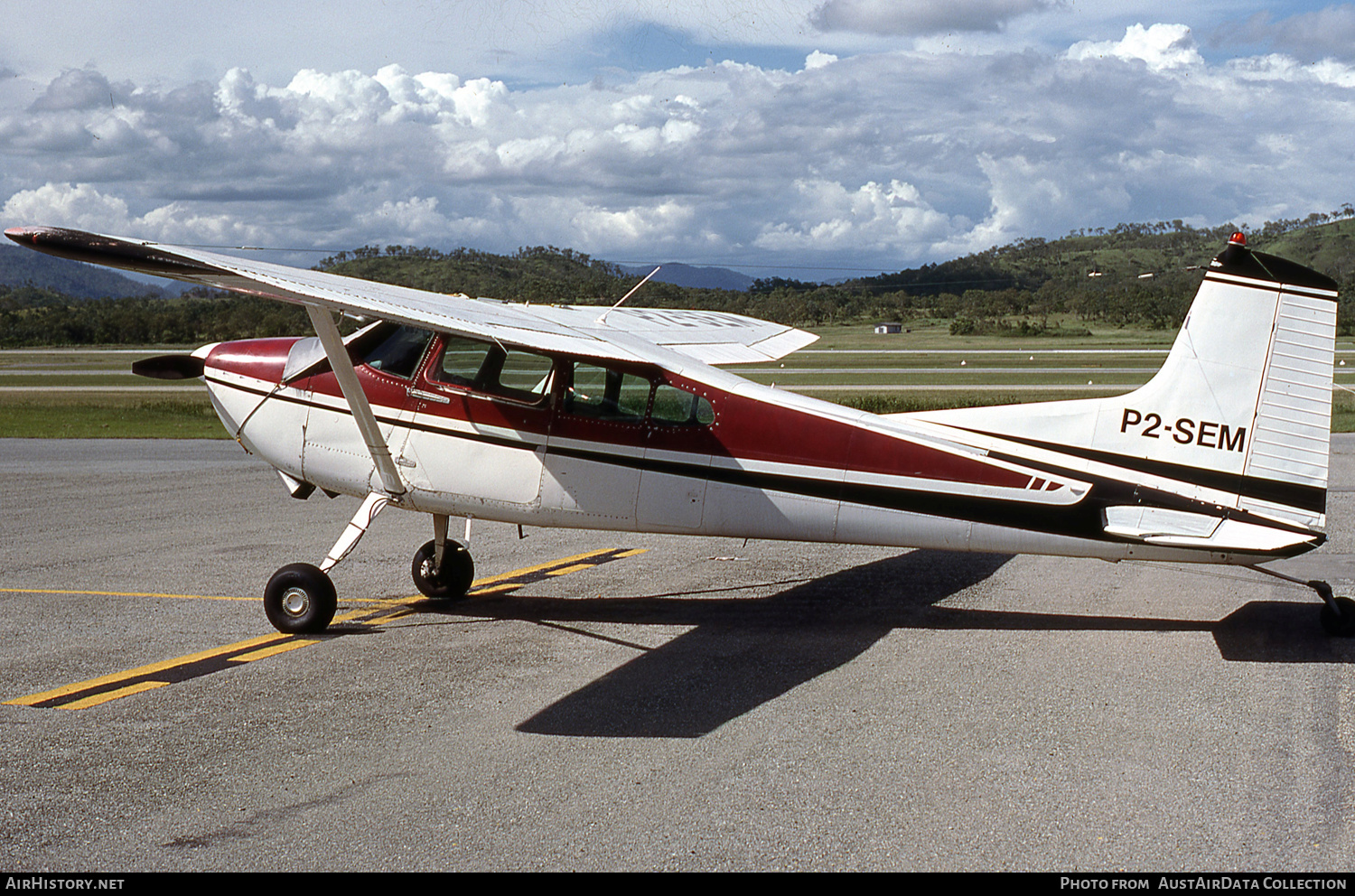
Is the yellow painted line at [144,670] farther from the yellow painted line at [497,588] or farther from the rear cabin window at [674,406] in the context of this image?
the rear cabin window at [674,406]

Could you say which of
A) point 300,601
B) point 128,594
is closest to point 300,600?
point 300,601

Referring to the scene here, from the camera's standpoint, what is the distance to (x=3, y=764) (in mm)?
5449

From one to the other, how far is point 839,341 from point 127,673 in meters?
69.8

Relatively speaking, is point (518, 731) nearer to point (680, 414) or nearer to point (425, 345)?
point (680, 414)

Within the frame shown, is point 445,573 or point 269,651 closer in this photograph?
point 269,651

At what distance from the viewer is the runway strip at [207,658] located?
21.6ft

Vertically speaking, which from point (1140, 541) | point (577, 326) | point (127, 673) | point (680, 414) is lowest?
point (127, 673)

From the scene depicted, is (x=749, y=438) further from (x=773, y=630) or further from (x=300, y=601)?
(x=300, y=601)

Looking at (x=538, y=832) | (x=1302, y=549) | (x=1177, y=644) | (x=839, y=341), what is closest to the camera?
(x=538, y=832)

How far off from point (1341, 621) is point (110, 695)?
8271mm

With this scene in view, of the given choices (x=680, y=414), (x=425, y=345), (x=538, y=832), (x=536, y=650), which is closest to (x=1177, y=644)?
(x=680, y=414)

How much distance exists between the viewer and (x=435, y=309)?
24.9 ft

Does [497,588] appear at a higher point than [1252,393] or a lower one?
lower

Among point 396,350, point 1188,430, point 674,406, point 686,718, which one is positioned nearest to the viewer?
point 686,718
